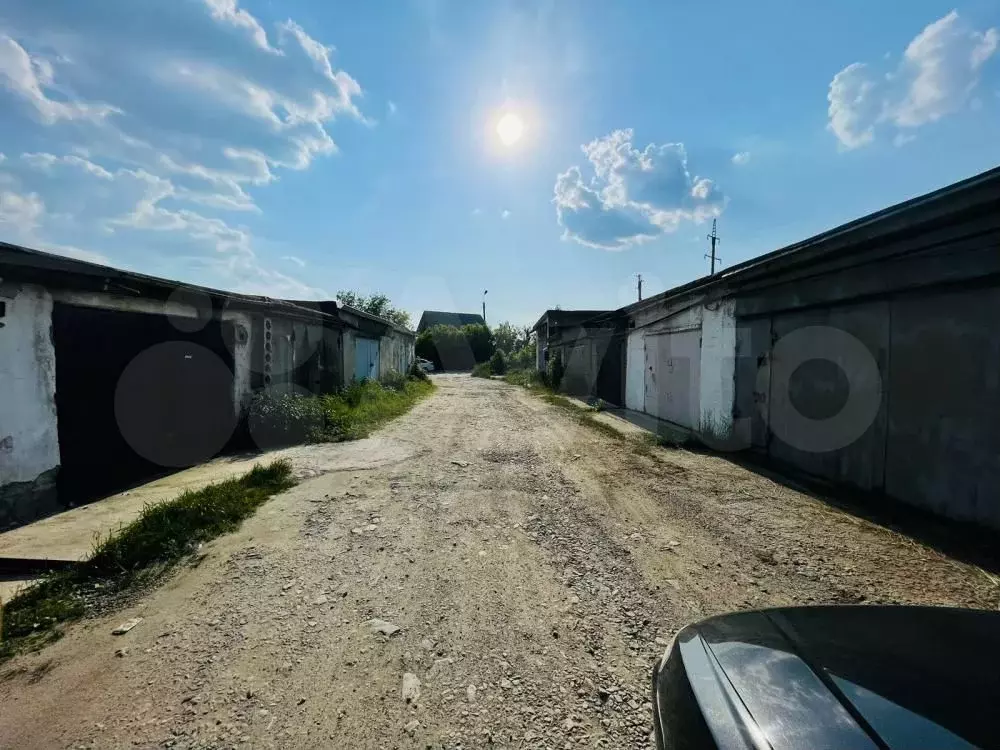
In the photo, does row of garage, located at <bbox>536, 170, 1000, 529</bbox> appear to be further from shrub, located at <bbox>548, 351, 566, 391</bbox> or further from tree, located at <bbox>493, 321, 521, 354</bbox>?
tree, located at <bbox>493, 321, 521, 354</bbox>

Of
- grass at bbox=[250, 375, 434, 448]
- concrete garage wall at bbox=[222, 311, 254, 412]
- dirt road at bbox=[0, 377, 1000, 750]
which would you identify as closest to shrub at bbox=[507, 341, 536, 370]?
grass at bbox=[250, 375, 434, 448]

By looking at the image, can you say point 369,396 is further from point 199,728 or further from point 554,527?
point 199,728

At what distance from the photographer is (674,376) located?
11.3m

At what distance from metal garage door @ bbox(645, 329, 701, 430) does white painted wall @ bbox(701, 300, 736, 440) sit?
1.27 ft

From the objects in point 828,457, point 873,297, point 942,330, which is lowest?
point 828,457

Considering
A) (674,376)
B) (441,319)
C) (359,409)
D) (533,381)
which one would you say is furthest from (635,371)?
(441,319)

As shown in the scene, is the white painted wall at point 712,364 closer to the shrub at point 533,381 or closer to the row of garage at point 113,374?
the row of garage at point 113,374

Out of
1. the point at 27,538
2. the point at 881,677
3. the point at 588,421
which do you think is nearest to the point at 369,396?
the point at 588,421

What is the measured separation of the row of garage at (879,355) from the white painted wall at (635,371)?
419cm

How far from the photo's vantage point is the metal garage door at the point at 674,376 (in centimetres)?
1017

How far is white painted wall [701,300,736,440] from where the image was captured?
27.9 feet

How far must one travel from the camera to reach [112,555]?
3654 millimetres

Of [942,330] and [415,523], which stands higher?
[942,330]

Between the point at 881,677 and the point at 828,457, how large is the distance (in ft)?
19.1
